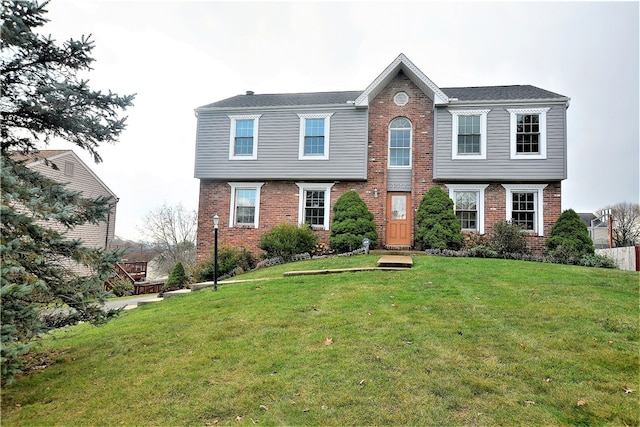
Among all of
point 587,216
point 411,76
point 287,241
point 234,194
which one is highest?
point 411,76

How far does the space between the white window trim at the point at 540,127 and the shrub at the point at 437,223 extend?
3.39 metres

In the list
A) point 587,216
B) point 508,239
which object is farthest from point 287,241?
point 587,216

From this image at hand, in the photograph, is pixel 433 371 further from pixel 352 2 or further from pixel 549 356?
pixel 352 2

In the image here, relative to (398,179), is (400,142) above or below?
above

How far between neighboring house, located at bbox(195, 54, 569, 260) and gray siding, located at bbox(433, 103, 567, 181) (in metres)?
0.04

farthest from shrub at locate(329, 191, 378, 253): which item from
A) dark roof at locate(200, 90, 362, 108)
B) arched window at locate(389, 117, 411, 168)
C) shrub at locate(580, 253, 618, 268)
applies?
shrub at locate(580, 253, 618, 268)

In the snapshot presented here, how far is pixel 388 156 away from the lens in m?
15.1

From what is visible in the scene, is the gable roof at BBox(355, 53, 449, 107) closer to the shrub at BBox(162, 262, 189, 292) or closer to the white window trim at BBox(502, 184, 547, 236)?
the white window trim at BBox(502, 184, 547, 236)

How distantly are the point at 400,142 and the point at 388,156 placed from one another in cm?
81

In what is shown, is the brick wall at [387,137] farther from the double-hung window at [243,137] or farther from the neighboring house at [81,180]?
the neighboring house at [81,180]

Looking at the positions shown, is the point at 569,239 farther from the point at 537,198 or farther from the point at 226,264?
the point at 226,264

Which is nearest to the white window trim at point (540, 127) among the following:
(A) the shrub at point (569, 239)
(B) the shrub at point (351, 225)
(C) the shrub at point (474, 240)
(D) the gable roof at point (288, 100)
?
(A) the shrub at point (569, 239)

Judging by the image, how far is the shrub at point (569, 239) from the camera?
12.1 metres

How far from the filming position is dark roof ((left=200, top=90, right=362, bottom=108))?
15797 millimetres
